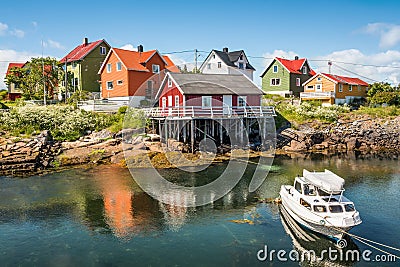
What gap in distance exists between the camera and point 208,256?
14758 millimetres

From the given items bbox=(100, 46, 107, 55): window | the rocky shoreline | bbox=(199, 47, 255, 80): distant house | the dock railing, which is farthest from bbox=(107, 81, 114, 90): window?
bbox=(199, 47, 255, 80): distant house

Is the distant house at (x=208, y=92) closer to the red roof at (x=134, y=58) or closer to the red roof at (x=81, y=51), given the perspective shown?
the red roof at (x=134, y=58)

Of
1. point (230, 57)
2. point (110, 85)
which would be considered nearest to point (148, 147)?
point (110, 85)

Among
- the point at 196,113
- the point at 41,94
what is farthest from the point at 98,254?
the point at 41,94

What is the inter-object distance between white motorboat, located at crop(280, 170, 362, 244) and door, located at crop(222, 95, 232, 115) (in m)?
16.4

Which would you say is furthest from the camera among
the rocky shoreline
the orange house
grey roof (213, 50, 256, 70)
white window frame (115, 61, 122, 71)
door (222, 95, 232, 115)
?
grey roof (213, 50, 256, 70)

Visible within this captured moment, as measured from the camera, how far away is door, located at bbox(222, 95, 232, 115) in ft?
113

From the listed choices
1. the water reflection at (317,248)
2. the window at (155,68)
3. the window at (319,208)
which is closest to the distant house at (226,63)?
the window at (155,68)

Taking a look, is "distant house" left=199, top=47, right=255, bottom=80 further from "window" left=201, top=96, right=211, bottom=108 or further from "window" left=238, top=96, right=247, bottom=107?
"window" left=201, top=96, right=211, bottom=108

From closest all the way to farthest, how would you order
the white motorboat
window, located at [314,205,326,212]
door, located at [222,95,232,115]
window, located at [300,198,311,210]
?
the white motorboat, window, located at [314,205,326,212], window, located at [300,198,311,210], door, located at [222,95,232,115]

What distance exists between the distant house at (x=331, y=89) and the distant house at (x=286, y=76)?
1.82m

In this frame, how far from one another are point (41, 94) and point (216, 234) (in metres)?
41.6

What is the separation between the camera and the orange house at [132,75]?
4425cm

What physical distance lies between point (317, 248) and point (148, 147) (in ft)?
68.8
